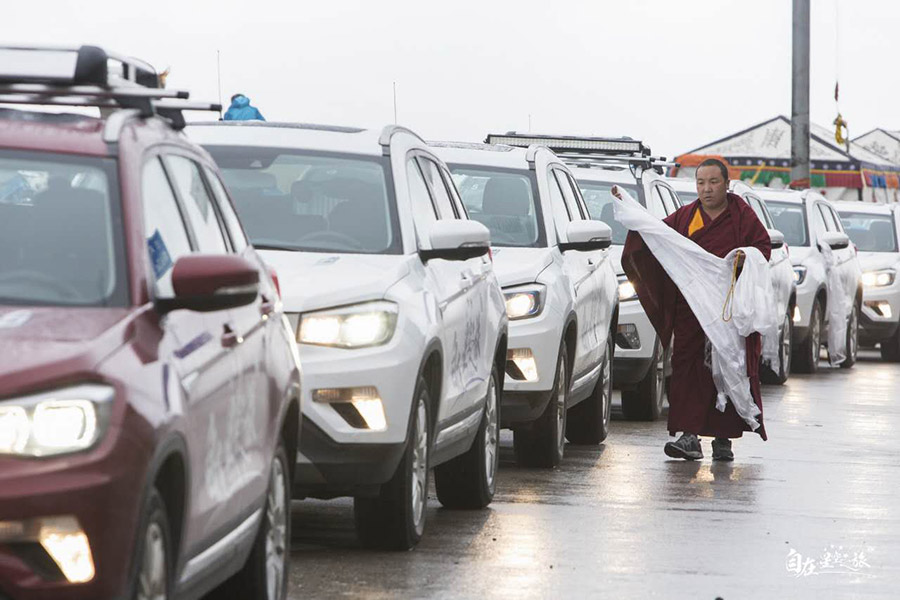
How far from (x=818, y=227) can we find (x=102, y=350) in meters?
20.2

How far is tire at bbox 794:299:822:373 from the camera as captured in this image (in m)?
23.4

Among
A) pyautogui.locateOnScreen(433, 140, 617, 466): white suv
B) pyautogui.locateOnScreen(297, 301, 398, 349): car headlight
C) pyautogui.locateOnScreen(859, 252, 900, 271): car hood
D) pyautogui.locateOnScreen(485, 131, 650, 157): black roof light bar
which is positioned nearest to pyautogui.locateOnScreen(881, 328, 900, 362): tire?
pyautogui.locateOnScreen(859, 252, 900, 271): car hood

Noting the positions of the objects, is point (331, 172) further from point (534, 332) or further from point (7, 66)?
point (7, 66)

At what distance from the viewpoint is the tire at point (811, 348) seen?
2339cm

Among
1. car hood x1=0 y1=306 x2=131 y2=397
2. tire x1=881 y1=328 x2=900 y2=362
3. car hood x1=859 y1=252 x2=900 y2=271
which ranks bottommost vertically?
tire x1=881 y1=328 x2=900 y2=362

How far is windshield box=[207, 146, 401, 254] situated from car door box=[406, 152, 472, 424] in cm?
16

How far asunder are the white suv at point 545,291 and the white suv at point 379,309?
1022 millimetres

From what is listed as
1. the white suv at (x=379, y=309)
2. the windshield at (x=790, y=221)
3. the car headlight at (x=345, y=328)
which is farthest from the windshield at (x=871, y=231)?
the car headlight at (x=345, y=328)

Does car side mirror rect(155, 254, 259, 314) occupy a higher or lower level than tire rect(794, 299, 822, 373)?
higher

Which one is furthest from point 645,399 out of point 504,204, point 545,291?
point 545,291

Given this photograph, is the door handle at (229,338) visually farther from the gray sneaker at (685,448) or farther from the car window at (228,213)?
the gray sneaker at (685,448)

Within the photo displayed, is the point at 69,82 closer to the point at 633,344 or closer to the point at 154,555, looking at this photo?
the point at 154,555

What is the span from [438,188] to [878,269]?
17.5 metres

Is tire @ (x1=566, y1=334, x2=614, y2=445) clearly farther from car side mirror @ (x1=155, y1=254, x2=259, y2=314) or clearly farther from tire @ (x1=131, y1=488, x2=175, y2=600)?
tire @ (x1=131, y1=488, x2=175, y2=600)
